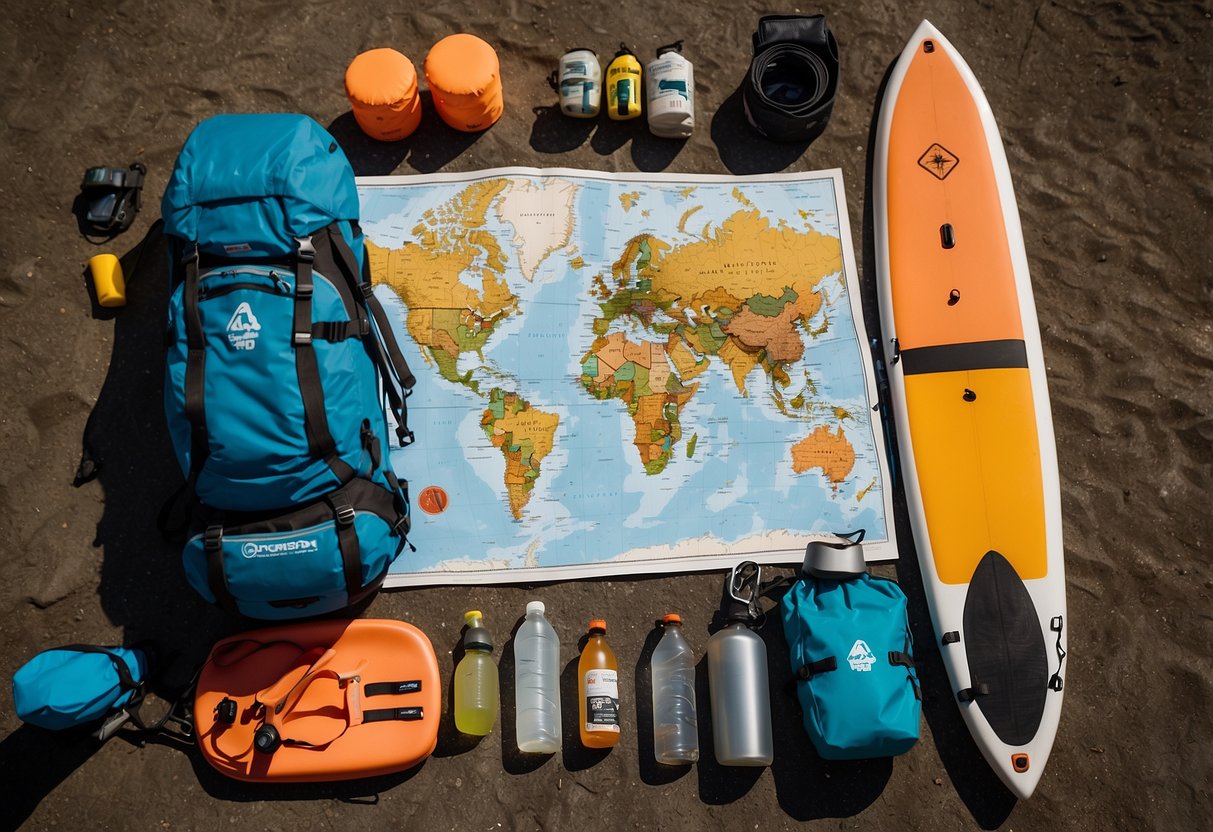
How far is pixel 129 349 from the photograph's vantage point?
8.99 ft

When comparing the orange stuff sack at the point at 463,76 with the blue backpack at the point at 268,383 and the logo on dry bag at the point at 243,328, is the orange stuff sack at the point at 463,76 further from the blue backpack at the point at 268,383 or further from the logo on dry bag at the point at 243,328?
the logo on dry bag at the point at 243,328

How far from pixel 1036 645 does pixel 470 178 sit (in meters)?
2.71

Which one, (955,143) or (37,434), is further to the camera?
(955,143)

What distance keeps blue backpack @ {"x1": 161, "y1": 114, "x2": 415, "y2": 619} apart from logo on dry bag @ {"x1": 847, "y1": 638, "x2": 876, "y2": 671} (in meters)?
1.58

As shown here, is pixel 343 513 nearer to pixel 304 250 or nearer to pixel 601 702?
pixel 304 250

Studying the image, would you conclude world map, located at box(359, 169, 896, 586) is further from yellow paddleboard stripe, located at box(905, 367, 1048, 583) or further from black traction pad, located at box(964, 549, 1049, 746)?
black traction pad, located at box(964, 549, 1049, 746)

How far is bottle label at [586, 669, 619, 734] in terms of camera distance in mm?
2393

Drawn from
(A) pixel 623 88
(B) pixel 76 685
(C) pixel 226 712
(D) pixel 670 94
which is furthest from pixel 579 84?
(B) pixel 76 685

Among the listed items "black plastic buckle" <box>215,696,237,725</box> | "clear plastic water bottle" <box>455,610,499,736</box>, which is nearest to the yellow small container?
"black plastic buckle" <box>215,696,237,725</box>

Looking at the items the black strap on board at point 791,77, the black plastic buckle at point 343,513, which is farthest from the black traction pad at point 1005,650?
the black plastic buckle at point 343,513

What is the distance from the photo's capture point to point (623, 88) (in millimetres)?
2898

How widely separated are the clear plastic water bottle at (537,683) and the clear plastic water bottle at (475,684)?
94 millimetres

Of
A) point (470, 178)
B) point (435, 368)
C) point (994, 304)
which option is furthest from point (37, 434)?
point (994, 304)

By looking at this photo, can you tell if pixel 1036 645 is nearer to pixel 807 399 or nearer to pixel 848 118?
pixel 807 399
